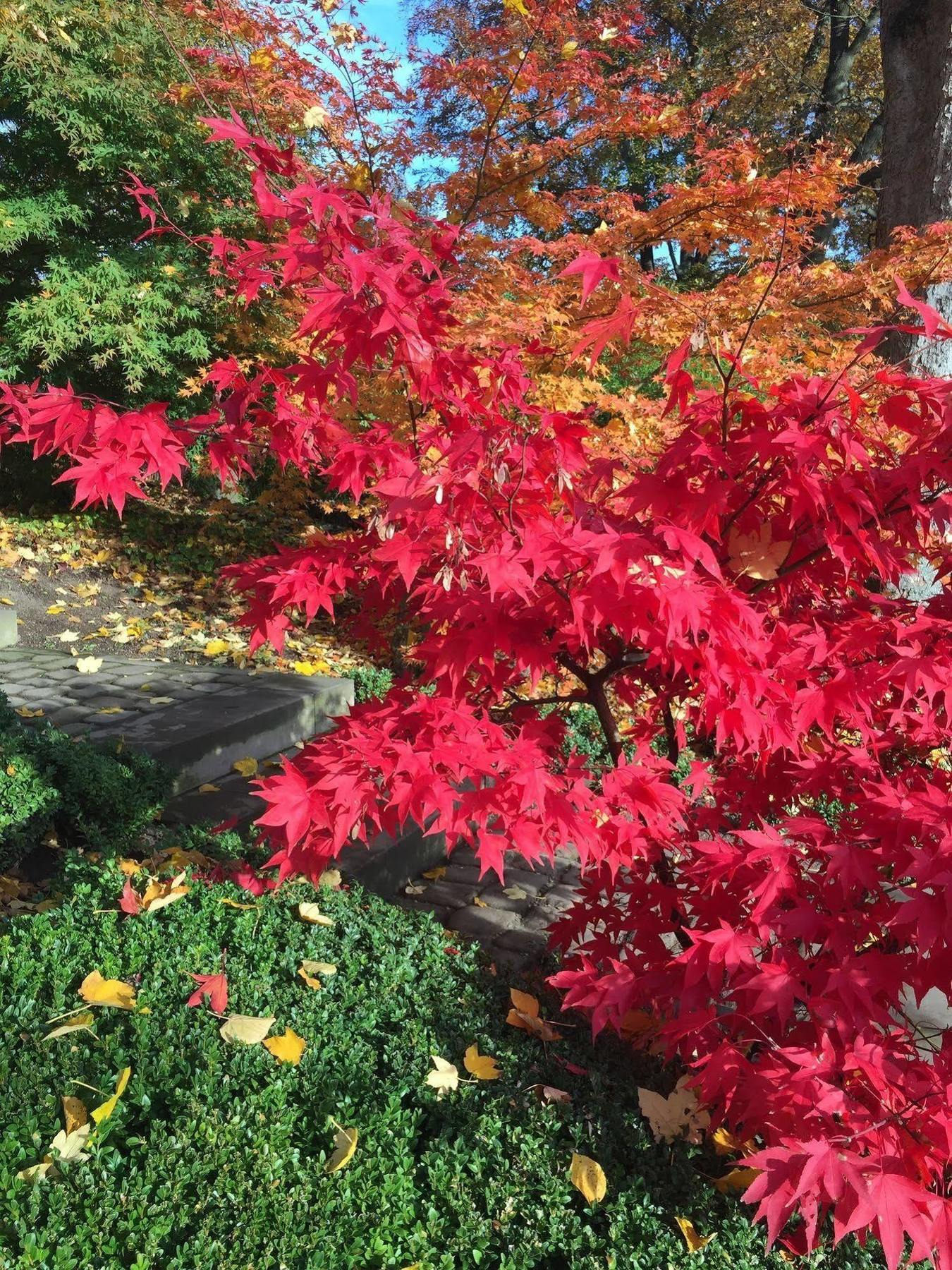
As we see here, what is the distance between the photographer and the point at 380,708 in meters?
2.24

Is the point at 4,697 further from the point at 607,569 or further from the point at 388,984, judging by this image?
the point at 607,569

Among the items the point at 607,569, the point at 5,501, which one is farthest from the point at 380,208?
the point at 5,501

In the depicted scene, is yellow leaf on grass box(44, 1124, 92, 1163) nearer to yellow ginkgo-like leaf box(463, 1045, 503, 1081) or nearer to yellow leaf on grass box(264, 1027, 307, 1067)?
yellow leaf on grass box(264, 1027, 307, 1067)

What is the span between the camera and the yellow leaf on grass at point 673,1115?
2.09m

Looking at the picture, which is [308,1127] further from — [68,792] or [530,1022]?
[68,792]

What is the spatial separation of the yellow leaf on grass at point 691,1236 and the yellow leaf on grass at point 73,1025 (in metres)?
1.39

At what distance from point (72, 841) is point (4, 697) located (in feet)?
2.30

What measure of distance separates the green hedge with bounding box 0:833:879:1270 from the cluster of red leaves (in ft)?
0.80

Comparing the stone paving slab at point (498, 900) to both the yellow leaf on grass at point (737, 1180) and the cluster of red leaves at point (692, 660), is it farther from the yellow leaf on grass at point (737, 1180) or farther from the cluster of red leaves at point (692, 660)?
the yellow leaf on grass at point (737, 1180)

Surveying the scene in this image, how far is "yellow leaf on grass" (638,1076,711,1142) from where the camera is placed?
209 centimetres

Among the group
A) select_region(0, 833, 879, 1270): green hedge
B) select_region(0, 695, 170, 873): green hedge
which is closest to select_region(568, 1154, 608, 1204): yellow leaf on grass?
select_region(0, 833, 879, 1270): green hedge

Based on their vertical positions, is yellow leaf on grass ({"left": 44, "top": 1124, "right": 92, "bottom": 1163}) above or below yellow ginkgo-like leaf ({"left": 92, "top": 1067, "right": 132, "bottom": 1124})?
below

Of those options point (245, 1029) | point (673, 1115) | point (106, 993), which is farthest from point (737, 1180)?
point (106, 993)

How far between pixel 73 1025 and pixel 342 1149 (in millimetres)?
693
